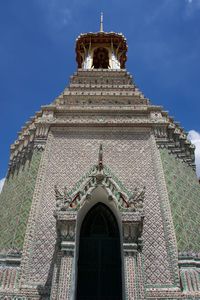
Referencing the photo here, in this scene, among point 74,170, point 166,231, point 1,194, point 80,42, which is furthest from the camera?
point 80,42

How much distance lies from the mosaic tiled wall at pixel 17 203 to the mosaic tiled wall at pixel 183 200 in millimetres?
4335

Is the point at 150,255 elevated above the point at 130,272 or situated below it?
above

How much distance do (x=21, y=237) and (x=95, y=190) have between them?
255 centimetres

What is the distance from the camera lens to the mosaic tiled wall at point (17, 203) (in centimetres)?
935

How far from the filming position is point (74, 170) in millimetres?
10922

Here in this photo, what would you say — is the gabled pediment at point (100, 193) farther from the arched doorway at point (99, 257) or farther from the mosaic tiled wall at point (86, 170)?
the mosaic tiled wall at point (86, 170)

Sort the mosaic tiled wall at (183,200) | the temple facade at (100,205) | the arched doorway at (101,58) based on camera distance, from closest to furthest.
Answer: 1. the temple facade at (100,205)
2. the mosaic tiled wall at (183,200)
3. the arched doorway at (101,58)

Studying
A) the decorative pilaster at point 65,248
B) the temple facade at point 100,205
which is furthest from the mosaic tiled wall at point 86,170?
the decorative pilaster at point 65,248

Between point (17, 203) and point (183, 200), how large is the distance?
521cm

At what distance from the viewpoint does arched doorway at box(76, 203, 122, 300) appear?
26.2 feet

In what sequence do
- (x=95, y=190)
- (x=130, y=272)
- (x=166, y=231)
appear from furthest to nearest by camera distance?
1. (x=166, y=231)
2. (x=95, y=190)
3. (x=130, y=272)

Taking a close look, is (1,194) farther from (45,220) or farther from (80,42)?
(80,42)

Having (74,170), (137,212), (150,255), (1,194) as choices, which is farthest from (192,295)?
(1,194)

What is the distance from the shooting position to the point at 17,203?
34.0 feet
